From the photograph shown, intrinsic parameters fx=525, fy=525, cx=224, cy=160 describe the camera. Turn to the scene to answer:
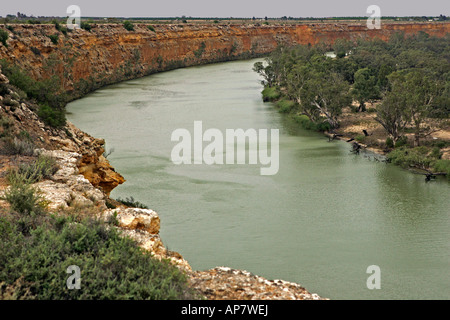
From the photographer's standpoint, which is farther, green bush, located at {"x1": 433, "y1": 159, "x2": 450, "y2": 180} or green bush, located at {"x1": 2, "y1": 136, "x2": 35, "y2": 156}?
green bush, located at {"x1": 433, "y1": 159, "x2": 450, "y2": 180}

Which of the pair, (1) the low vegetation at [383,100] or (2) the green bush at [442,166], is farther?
(1) the low vegetation at [383,100]

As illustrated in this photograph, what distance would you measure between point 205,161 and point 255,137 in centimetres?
499

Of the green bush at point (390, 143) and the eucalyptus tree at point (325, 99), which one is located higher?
the eucalyptus tree at point (325, 99)

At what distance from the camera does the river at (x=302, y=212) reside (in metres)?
11.3

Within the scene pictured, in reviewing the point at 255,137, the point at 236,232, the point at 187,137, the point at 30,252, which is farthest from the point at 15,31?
the point at 30,252

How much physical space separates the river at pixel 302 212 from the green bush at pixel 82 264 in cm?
455

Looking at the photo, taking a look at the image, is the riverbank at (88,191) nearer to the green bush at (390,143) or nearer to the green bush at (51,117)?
the green bush at (51,117)

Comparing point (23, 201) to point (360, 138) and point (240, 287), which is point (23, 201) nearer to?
point (240, 287)

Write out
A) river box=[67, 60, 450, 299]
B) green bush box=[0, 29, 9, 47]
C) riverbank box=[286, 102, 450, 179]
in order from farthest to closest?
green bush box=[0, 29, 9, 47] → riverbank box=[286, 102, 450, 179] → river box=[67, 60, 450, 299]

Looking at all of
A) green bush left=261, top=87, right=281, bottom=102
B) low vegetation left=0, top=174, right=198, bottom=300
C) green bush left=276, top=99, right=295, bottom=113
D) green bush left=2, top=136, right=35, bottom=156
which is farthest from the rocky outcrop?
green bush left=261, top=87, right=281, bottom=102

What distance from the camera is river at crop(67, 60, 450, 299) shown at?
11.3m

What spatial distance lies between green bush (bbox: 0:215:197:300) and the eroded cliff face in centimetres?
2593

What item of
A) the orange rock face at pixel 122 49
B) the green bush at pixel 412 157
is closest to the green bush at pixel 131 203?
the orange rock face at pixel 122 49

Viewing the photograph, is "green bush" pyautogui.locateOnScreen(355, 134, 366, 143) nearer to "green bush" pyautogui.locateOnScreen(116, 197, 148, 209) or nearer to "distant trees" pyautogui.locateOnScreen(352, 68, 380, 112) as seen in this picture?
"distant trees" pyautogui.locateOnScreen(352, 68, 380, 112)
